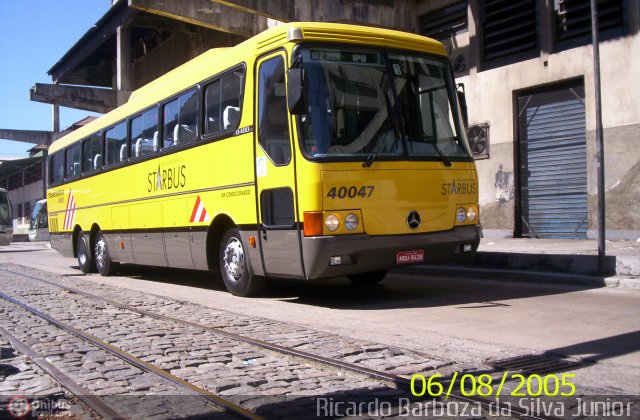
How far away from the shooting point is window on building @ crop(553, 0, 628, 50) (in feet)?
43.7

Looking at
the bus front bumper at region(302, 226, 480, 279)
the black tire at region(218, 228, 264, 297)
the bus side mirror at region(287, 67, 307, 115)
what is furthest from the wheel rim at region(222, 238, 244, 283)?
the bus side mirror at region(287, 67, 307, 115)

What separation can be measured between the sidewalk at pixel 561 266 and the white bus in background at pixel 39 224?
37.3 m

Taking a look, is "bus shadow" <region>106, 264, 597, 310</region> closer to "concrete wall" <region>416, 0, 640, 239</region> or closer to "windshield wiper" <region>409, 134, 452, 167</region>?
"windshield wiper" <region>409, 134, 452, 167</region>

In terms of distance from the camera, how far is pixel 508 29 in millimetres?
15734

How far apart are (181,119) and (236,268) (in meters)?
2.80

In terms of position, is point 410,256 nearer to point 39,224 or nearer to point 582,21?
point 582,21

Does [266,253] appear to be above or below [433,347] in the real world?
above

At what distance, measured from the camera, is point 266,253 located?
313 inches

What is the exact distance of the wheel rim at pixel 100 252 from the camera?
1384 cm

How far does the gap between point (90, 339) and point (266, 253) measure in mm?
2452

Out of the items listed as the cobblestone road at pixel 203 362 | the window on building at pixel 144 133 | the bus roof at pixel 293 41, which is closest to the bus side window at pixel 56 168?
the window on building at pixel 144 133

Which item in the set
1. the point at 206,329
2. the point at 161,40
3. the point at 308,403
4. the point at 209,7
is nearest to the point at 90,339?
the point at 206,329

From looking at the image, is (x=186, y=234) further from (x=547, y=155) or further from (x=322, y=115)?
(x=547, y=155)

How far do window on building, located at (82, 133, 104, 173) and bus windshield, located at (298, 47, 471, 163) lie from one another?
789 centimetres
